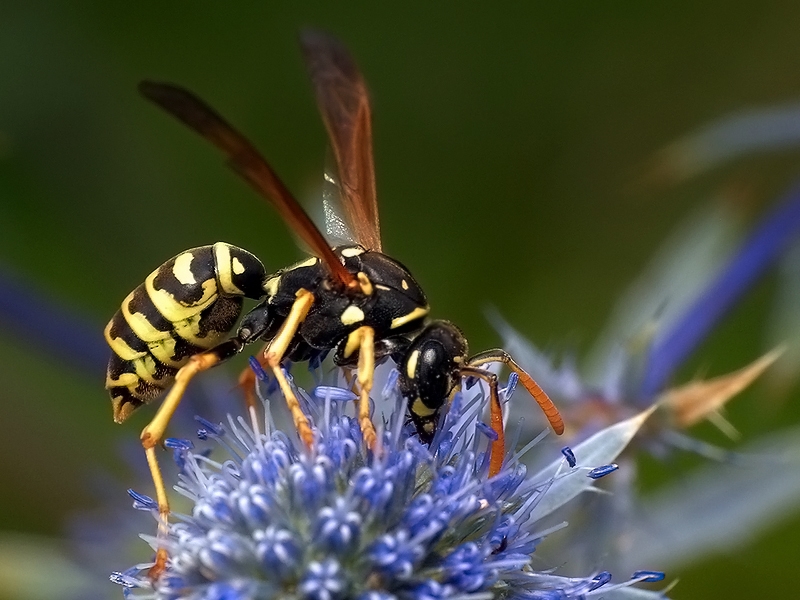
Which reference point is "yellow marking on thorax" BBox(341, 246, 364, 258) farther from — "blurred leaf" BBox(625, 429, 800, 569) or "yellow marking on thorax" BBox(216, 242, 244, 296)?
"blurred leaf" BBox(625, 429, 800, 569)

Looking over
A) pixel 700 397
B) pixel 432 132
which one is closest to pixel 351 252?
pixel 700 397

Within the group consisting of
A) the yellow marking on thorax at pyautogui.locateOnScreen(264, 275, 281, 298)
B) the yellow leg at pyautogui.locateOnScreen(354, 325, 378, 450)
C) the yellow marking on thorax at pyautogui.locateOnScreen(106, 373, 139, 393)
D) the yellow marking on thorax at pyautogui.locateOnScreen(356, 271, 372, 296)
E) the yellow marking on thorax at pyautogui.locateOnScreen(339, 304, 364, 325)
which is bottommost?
the yellow leg at pyautogui.locateOnScreen(354, 325, 378, 450)

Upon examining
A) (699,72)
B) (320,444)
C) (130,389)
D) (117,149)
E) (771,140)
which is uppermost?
(117,149)

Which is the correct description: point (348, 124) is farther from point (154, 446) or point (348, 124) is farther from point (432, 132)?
point (432, 132)

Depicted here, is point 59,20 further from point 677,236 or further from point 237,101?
point 677,236

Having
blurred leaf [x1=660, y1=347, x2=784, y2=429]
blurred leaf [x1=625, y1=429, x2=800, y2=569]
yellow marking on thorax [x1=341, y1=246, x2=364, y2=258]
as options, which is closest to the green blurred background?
blurred leaf [x1=625, y1=429, x2=800, y2=569]

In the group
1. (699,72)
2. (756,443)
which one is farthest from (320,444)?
(699,72)
